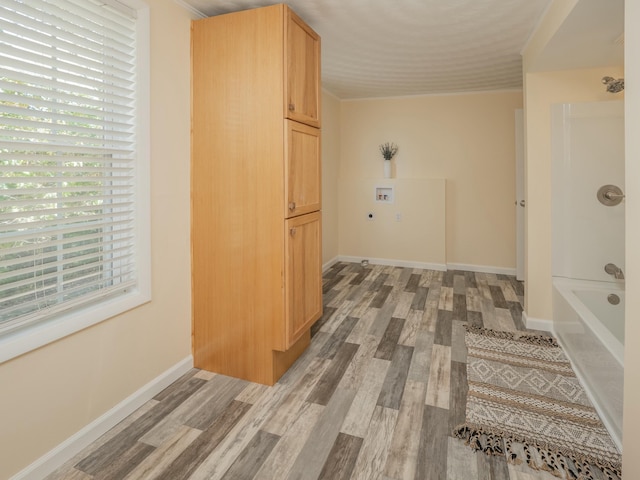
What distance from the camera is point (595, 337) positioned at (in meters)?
1.97

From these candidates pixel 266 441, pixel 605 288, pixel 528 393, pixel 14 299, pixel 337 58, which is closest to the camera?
pixel 14 299

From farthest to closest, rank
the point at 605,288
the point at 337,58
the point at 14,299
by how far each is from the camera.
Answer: the point at 337,58 → the point at 605,288 → the point at 14,299

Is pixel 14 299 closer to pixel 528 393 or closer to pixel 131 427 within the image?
pixel 131 427

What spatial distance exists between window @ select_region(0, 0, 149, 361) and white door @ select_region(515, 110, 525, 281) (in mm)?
3998

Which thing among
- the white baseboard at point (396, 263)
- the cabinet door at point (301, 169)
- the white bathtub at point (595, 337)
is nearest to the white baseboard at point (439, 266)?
the white baseboard at point (396, 263)

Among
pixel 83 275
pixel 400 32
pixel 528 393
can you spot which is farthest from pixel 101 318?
pixel 400 32

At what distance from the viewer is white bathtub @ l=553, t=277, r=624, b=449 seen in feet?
5.72

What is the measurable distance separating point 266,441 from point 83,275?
1184 millimetres

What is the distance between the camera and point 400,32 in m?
2.77

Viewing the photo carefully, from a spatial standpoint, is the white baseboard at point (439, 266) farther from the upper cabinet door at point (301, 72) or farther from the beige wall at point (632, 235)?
the beige wall at point (632, 235)

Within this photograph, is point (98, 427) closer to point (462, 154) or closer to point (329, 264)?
point (329, 264)

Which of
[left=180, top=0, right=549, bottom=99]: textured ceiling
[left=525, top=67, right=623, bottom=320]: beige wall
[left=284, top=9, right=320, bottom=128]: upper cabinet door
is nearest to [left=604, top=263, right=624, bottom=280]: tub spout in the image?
[left=525, top=67, right=623, bottom=320]: beige wall

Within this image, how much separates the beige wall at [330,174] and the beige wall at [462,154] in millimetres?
365

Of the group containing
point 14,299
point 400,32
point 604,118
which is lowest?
point 14,299
